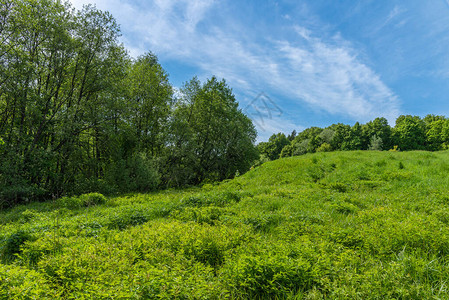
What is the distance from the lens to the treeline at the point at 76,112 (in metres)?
13.6

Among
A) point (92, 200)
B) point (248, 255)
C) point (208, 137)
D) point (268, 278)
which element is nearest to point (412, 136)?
point (208, 137)

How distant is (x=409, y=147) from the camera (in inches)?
2263

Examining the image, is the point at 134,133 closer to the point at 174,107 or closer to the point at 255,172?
the point at 174,107

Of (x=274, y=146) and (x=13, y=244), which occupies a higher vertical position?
(x=274, y=146)

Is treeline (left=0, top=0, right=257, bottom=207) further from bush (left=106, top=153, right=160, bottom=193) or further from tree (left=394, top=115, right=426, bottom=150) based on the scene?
tree (left=394, top=115, right=426, bottom=150)

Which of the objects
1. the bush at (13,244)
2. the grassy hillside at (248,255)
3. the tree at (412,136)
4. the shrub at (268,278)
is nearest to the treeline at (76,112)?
the bush at (13,244)

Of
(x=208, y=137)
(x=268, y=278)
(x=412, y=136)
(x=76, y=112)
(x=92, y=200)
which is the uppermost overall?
(x=412, y=136)

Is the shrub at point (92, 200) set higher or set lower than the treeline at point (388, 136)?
lower

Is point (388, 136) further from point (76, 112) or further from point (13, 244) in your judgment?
point (13, 244)

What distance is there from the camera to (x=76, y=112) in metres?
16.4

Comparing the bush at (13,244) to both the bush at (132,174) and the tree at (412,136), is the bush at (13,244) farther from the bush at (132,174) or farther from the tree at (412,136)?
the tree at (412,136)

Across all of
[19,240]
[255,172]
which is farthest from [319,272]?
[255,172]

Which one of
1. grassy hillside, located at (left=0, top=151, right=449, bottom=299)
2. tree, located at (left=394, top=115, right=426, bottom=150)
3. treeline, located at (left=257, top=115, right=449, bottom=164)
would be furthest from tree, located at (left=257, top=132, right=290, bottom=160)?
grassy hillside, located at (left=0, top=151, right=449, bottom=299)

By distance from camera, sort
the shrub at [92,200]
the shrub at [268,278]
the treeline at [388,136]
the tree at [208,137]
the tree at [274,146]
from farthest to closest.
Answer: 1. the tree at [274,146]
2. the treeline at [388,136]
3. the tree at [208,137]
4. the shrub at [92,200]
5. the shrub at [268,278]
